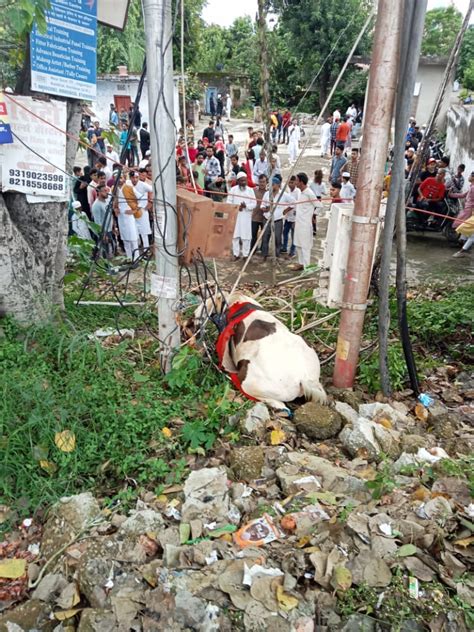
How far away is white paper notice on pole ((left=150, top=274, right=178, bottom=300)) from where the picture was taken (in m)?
4.36

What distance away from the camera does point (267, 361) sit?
4.34m

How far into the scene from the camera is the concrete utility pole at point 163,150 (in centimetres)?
373

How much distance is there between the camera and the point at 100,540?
293 cm

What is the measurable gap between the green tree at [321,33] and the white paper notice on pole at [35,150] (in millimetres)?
21739

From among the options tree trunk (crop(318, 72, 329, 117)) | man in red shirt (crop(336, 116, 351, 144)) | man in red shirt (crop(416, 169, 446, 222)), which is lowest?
man in red shirt (crop(416, 169, 446, 222))

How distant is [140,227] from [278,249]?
272cm

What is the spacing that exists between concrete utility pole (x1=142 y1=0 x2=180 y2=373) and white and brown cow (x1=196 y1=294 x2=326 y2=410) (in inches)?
23.2

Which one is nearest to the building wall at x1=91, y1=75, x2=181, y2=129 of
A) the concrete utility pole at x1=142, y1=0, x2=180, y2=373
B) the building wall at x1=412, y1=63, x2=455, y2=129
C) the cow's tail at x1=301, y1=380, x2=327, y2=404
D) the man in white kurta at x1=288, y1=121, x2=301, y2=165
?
the man in white kurta at x1=288, y1=121, x2=301, y2=165

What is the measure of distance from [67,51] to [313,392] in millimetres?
4038

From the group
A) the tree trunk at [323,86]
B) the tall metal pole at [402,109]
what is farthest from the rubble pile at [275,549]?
the tree trunk at [323,86]

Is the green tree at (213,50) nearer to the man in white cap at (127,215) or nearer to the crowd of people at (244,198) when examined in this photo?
the crowd of people at (244,198)

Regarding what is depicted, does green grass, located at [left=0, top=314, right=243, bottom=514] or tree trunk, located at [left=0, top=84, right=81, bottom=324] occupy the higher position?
tree trunk, located at [left=0, top=84, right=81, bottom=324]

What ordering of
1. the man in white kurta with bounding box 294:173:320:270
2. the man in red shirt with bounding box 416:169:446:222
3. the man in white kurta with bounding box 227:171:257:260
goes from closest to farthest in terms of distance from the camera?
the man in white kurta with bounding box 294:173:320:270 < the man in white kurta with bounding box 227:171:257:260 < the man in red shirt with bounding box 416:169:446:222

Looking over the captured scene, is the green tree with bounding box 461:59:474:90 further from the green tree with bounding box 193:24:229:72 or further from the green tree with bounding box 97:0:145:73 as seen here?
the green tree with bounding box 193:24:229:72
